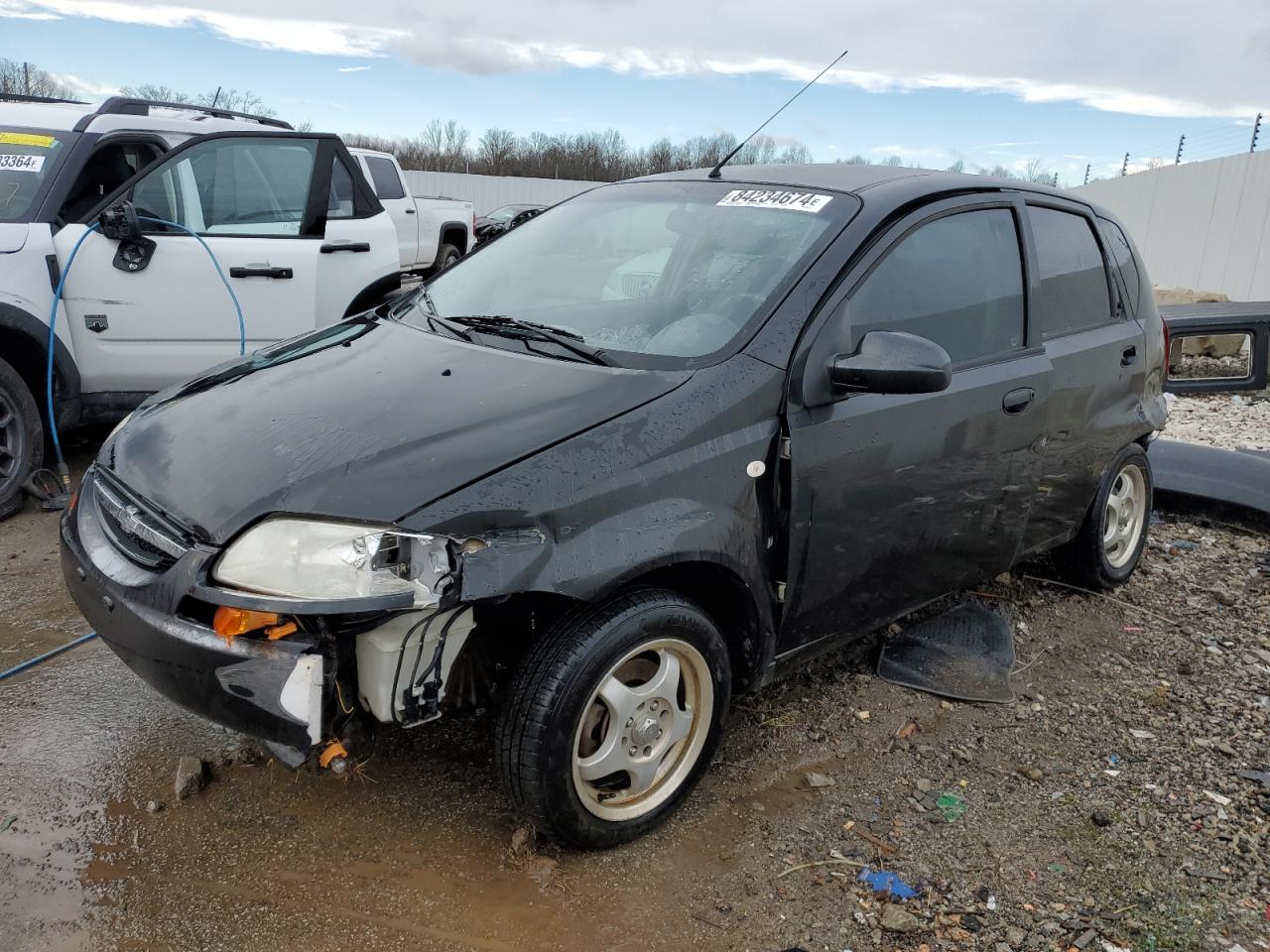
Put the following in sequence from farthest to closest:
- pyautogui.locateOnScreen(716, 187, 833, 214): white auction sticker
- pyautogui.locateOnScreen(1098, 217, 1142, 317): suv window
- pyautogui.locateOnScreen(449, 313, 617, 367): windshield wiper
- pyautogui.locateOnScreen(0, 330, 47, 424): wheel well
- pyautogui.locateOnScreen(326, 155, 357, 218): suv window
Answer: pyautogui.locateOnScreen(326, 155, 357, 218): suv window
pyautogui.locateOnScreen(0, 330, 47, 424): wheel well
pyautogui.locateOnScreen(1098, 217, 1142, 317): suv window
pyautogui.locateOnScreen(716, 187, 833, 214): white auction sticker
pyautogui.locateOnScreen(449, 313, 617, 367): windshield wiper

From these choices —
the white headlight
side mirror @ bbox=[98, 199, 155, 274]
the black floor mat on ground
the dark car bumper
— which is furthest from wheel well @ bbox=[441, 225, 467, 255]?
the white headlight

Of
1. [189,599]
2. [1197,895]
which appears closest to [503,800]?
[189,599]

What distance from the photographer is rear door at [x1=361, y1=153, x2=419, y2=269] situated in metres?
12.9

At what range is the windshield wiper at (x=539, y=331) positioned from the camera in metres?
2.77

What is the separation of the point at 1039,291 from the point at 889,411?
43.5 inches

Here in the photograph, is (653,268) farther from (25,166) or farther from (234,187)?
(25,166)

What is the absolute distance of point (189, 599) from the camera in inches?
88.0

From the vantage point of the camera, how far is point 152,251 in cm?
512

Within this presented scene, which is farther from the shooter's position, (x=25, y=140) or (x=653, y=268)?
(x=25, y=140)

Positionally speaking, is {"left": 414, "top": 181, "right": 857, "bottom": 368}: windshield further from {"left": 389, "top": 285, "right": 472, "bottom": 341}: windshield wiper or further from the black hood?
the black hood

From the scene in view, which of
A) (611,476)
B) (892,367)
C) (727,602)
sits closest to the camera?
(611,476)

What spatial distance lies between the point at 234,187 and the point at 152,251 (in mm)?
666

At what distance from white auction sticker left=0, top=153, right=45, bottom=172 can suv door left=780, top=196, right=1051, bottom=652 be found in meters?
4.57

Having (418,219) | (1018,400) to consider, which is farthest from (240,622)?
(418,219)
